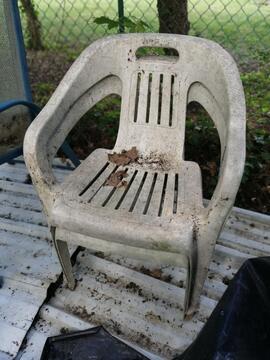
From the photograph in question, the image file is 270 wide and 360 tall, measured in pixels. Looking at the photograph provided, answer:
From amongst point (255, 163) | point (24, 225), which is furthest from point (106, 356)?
point (255, 163)

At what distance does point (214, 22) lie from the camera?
13.1ft

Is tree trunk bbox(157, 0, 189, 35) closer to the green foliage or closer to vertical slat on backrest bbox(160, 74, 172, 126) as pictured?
the green foliage

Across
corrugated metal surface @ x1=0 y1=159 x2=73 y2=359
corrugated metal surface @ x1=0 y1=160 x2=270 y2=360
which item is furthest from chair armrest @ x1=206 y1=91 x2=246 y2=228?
corrugated metal surface @ x1=0 y1=159 x2=73 y2=359

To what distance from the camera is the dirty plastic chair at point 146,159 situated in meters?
1.29

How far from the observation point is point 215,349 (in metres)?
0.92

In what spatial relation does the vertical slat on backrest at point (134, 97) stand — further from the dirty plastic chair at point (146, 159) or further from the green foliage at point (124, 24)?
the green foliage at point (124, 24)

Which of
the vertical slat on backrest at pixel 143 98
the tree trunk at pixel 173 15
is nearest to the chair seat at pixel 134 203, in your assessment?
the vertical slat on backrest at pixel 143 98

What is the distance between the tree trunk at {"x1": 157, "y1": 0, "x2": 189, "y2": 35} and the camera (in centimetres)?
258

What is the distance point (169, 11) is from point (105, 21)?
0.53 m

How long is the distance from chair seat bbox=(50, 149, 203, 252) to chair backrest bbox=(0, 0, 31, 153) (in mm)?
656

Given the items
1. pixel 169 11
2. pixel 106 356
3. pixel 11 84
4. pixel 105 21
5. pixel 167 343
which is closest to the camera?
pixel 106 356

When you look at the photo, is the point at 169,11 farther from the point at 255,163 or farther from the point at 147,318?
the point at 147,318

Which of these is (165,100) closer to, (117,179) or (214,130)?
(117,179)

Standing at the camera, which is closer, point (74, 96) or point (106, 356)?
point (106, 356)
